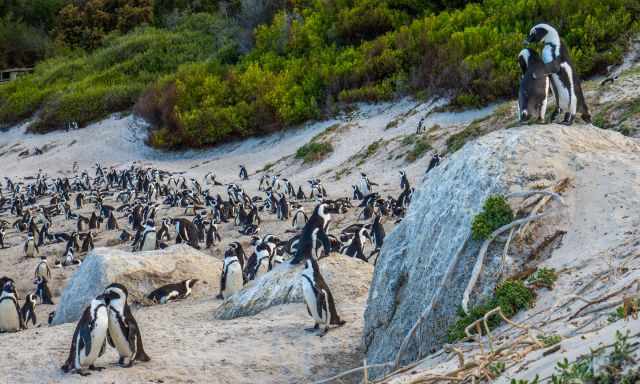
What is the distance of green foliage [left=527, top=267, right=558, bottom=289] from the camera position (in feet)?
16.6

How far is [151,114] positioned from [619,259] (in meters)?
30.5

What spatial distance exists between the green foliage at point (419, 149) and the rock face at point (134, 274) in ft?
30.2

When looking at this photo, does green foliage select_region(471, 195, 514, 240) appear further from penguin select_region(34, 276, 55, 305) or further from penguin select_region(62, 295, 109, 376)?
penguin select_region(34, 276, 55, 305)

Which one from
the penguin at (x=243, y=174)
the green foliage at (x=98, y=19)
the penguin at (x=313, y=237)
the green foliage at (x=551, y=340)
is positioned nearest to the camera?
the green foliage at (x=551, y=340)

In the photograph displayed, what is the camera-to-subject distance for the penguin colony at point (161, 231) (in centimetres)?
761

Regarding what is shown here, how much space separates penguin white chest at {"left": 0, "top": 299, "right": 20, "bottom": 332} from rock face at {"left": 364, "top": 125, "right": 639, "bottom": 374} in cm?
636

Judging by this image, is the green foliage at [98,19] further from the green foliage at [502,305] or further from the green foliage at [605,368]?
the green foliage at [605,368]

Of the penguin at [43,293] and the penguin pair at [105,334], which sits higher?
the penguin pair at [105,334]

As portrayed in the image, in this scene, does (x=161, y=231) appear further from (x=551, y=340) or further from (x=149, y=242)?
(x=551, y=340)

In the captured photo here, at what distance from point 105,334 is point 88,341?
0.17 meters

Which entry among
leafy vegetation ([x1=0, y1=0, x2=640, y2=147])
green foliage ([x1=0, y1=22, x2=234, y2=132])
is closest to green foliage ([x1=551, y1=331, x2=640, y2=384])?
leafy vegetation ([x1=0, y1=0, x2=640, y2=147])

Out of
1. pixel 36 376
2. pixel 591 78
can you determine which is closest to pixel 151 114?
pixel 591 78

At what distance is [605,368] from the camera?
3.02 meters

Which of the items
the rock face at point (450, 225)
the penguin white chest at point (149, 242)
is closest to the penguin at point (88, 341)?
the rock face at point (450, 225)
